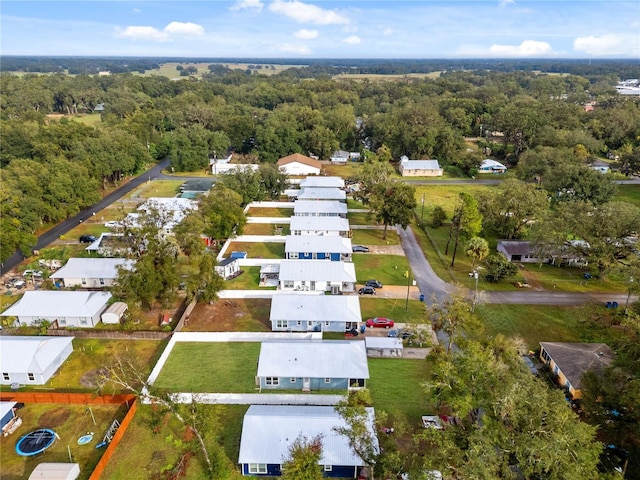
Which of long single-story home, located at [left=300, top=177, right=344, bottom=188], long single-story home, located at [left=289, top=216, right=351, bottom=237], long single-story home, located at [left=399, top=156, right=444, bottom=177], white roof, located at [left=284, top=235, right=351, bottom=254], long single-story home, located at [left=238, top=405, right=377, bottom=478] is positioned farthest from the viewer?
long single-story home, located at [left=399, top=156, right=444, bottom=177]

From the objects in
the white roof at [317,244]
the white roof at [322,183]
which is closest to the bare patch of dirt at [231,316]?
the white roof at [317,244]

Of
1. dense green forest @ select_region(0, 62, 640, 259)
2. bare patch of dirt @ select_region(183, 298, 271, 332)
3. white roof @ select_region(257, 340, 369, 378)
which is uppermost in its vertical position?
dense green forest @ select_region(0, 62, 640, 259)

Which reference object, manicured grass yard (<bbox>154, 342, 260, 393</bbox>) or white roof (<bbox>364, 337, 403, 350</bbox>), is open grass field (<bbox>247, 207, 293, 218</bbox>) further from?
white roof (<bbox>364, 337, 403, 350</bbox>)

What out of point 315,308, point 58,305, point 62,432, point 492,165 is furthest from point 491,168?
point 62,432

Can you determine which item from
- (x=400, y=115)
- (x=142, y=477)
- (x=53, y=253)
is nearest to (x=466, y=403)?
(x=142, y=477)

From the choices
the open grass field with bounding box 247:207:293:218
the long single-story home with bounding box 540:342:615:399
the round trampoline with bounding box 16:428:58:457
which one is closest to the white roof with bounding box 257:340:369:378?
the round trampoline with bounding box 16:428:58:457

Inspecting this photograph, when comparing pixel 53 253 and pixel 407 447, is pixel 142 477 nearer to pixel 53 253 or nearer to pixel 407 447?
pixel 407 447

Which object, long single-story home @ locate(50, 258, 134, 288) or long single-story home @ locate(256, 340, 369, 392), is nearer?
long single-story home @ locate(256, 340, 369, 392)

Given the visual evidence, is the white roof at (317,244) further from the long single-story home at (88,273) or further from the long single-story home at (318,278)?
the long single-story home at (88,273)
